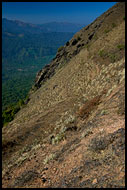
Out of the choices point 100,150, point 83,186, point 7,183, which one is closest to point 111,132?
point 100,150

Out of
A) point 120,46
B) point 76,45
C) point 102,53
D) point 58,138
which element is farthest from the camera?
point 76,45

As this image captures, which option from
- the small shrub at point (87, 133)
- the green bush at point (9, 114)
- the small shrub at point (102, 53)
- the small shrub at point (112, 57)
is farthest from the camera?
the green bush at point (9, 114)

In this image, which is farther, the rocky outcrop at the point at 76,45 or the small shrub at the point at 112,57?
the rocky outcrop at the point at 76,45

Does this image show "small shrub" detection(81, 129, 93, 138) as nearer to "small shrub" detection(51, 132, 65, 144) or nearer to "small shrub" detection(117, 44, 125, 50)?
"small shrub" detection(51, 132, 65, 144)

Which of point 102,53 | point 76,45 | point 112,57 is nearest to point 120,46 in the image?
point 112,57

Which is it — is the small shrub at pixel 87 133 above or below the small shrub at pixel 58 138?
above

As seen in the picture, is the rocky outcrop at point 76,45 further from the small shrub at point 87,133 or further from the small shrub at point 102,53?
the small shrub at point 87,133

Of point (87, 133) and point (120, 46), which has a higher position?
point (120, 46)

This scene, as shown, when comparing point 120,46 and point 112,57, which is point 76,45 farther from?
point 112,57

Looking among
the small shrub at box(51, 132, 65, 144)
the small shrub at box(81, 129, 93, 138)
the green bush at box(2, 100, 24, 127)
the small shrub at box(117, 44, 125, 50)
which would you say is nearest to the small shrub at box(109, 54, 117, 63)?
the small shrub at box(117, 44, 125, 50)

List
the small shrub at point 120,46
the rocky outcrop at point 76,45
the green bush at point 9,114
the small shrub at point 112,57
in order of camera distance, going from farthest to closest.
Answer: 1. the rocky outcrop at point 76,45
2. the green bush at point 9,114
3. the small shrub at point 120,46
4. the small shrub at point 112,57

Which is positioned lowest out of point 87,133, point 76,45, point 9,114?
point 9,114

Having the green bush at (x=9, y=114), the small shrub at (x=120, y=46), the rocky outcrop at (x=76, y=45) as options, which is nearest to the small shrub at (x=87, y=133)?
the small shrub at (x=120, y=46)

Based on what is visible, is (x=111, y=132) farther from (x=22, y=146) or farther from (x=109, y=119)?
(x=22, y=146)
